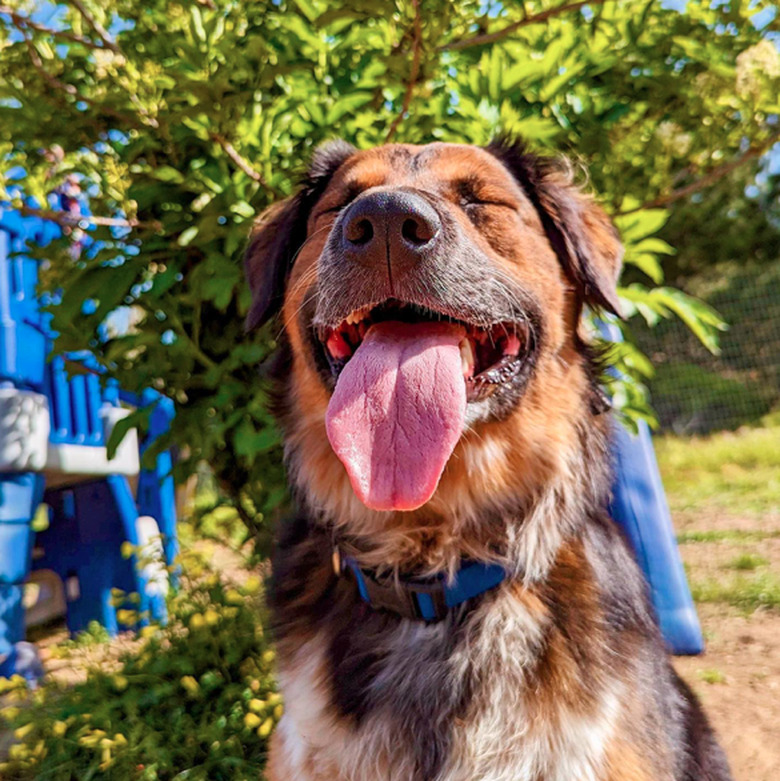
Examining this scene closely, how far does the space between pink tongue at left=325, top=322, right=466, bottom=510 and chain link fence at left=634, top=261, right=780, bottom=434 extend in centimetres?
952

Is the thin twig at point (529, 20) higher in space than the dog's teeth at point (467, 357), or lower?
higher

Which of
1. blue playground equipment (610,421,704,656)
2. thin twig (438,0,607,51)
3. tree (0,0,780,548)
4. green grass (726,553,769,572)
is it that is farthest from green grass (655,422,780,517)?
thin twig (438,0,607,51)

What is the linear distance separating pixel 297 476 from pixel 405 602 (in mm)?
595

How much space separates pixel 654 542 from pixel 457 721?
244 cm

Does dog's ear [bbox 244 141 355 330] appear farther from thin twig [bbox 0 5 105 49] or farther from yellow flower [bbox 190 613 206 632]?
yellow flower [bbox 190 613 206 632]

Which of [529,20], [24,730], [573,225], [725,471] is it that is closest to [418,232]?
[573,225]

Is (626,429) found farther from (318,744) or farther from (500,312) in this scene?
(318,744)

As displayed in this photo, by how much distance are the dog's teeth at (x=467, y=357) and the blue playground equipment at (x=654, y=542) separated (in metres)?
2.03

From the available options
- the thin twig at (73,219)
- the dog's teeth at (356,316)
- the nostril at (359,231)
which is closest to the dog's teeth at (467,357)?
the dog's teeth at (356,316)

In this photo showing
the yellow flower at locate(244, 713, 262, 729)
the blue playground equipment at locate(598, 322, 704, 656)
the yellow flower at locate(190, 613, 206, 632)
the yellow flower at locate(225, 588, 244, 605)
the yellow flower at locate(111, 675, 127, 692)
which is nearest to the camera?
the yellow flower at locate(244, 713, 262, 729)

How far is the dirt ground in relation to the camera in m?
3.24

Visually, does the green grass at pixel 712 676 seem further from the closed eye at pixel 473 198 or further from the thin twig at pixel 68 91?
the thin twig at pixel 68 91

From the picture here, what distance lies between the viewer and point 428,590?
2.12 meters

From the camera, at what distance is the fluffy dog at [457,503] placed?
1972 millimetres
